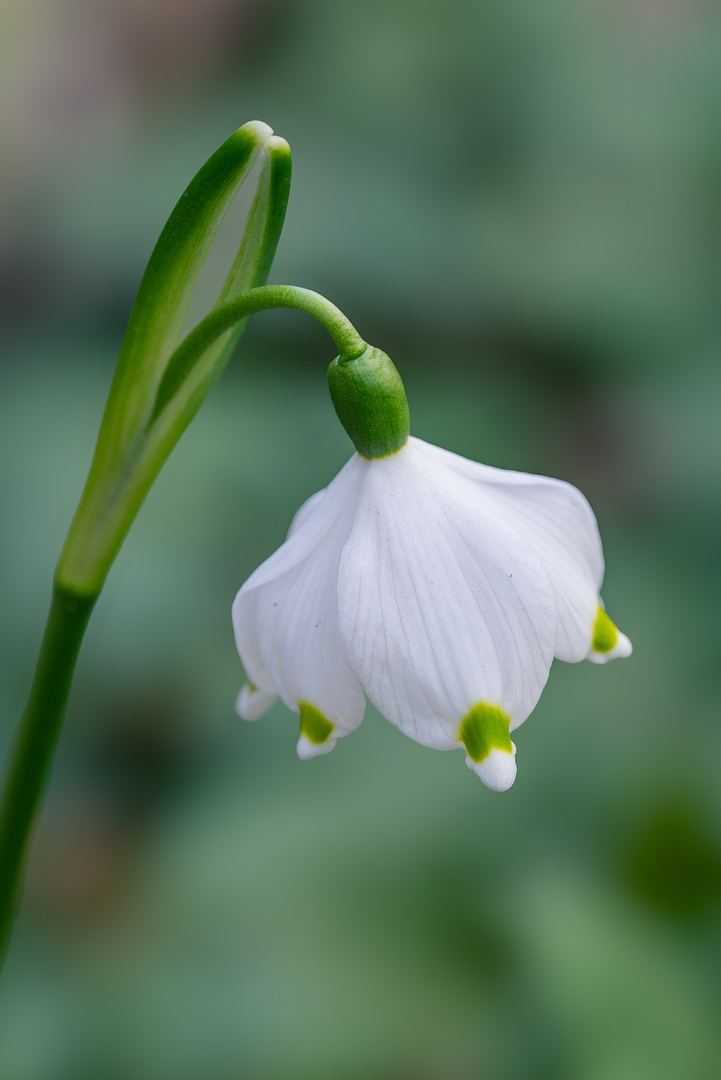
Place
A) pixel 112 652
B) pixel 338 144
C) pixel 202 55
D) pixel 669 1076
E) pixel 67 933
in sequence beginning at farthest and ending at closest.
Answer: pixel 202 55
pixel 338 144
pixel 112 652
pixel 67 933
pixel 669 1076

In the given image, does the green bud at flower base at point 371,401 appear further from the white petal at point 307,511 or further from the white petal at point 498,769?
the white petal at point 498,769

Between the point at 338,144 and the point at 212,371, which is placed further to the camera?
the point at 338,144

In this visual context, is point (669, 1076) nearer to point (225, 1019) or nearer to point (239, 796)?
point (225, 1019)

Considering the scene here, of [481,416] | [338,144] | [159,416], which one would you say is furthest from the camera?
[338,144]

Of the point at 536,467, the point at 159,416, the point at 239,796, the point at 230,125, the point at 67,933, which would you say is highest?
the point at 230,125

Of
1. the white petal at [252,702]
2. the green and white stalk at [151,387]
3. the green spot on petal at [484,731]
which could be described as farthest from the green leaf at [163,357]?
the green spot on petal at [484,731]

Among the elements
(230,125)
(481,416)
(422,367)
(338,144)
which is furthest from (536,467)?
(230,125)

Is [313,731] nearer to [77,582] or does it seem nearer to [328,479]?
[77,582]

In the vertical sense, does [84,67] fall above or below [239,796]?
above
